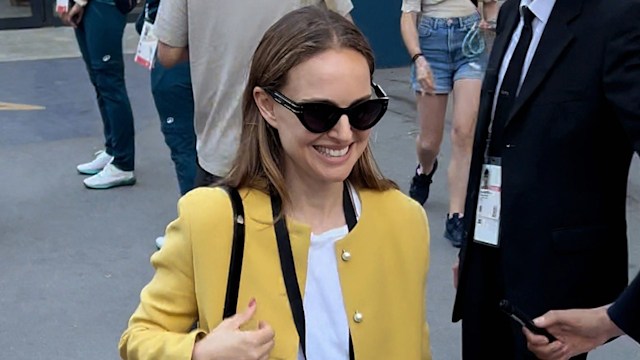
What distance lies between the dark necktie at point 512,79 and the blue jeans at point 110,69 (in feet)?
13.0

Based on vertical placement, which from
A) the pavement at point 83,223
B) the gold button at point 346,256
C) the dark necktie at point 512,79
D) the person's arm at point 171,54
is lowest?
the pavement at point 83,223

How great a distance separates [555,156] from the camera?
2363 mm

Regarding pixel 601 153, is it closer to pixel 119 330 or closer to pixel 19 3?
pixel 119 330

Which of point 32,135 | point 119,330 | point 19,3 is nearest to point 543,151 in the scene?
point 119,330

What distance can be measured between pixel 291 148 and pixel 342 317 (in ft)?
1.08

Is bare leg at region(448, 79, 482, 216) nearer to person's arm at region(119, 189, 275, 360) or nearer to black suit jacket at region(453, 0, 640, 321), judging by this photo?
black suit jacket at region(453, 0, 640, 321)

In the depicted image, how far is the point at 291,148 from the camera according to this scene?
6.22 ft

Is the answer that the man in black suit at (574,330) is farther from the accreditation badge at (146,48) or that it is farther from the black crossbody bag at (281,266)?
the accreditation badge at (146,48)

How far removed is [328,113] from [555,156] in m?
0.76

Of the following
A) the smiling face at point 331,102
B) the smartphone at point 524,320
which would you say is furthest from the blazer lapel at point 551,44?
the smiling face at point 331,102

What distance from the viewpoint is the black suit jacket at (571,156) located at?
2238 mm

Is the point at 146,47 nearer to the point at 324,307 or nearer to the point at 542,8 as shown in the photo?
the point at 542,8

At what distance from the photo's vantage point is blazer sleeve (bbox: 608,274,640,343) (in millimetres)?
2127

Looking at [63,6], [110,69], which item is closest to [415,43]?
[110,69]
